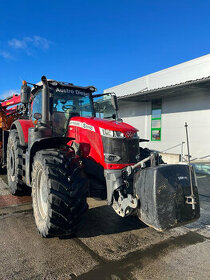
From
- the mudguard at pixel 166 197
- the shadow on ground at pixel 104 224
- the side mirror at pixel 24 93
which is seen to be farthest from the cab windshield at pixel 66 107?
the mudguard at pixel 166 197

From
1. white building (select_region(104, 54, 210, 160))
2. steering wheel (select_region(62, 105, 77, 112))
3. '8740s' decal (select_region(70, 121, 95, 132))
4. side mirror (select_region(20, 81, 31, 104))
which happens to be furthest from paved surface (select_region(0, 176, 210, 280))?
white building (select_region(104, 54, 210, 160))

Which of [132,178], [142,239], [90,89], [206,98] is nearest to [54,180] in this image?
[132,178]

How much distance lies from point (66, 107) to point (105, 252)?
2.73 metres

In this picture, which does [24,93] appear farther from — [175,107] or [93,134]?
[175,107]

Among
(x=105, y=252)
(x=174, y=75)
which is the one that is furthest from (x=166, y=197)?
(x=174, y=75)

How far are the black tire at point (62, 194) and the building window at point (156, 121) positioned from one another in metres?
10.2

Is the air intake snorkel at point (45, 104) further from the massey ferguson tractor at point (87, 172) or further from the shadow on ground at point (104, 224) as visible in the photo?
the shadow on ground at point (104, 224)

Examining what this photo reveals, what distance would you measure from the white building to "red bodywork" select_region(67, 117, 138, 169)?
6.15 metres

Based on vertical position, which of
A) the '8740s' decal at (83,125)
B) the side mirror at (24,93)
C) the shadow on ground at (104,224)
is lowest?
the shadow on ground at (104,224)

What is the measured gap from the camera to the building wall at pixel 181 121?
1016 centimetres

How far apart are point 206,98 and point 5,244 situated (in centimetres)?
980

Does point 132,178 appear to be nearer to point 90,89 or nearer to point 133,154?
point 133,154

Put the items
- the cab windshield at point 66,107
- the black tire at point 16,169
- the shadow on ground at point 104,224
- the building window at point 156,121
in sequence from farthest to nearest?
the building window at point 156,121 < the black tire at point 16,169 < the cab windshield at point 66,107 < the shadow on ground at point 104,224

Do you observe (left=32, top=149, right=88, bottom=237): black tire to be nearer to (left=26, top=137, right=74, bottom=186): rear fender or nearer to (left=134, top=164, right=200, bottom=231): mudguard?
(left=26, top=137, right=74, bottom=186): rear fender
